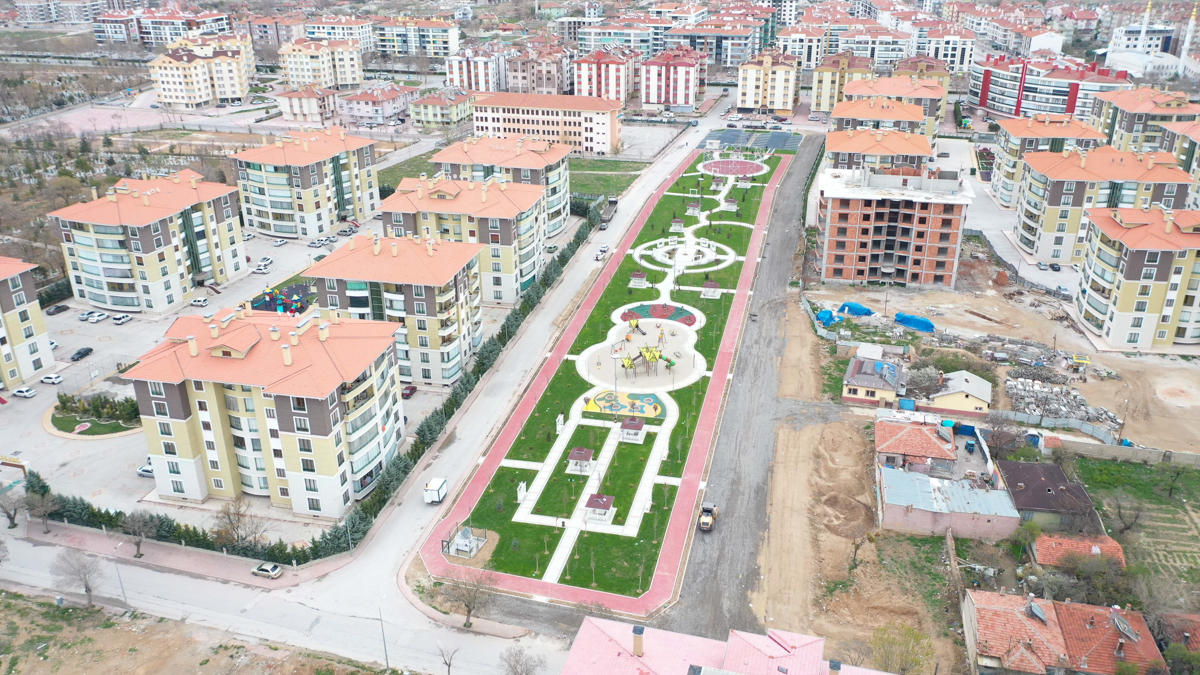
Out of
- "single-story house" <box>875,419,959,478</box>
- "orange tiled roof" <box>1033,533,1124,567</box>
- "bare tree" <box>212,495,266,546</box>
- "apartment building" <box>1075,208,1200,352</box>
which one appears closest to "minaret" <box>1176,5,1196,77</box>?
"apartment building" <box>1075,208,1200,352</box>

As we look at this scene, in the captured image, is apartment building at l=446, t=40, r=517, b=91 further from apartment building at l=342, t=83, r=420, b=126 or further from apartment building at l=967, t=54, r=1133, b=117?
apartment building at l=967, t=54, r=1133, b=117

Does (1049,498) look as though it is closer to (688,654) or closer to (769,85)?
(688,654)

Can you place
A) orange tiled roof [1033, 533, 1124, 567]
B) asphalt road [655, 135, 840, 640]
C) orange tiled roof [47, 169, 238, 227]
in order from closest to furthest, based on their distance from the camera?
asphalt road [655, 135, 840, 640] < orange tiled roof [1033, 533, 1124, 567] < orange tiled roof [47, 169, 238, 227]

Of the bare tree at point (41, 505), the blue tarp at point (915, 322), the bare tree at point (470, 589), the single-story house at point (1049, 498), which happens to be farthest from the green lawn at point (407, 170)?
the single-story house at point (1049, 498)

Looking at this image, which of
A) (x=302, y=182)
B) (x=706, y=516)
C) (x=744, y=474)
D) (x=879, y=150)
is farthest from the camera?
(x=302, y=182)

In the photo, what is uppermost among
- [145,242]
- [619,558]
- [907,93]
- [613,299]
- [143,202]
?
[907,93]

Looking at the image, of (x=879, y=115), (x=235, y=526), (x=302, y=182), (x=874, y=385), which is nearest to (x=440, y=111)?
(x=302, y=182)
